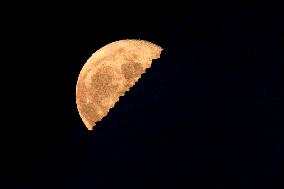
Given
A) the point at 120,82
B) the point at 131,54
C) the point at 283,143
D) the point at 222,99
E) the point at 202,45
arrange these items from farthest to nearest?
the point at 131,54, the point at 120,82, the point at 202,45, the point at 222,99, the point at 283,143

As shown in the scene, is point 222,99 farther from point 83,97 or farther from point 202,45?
point 83,97

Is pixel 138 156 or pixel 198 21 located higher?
pixel 198 21

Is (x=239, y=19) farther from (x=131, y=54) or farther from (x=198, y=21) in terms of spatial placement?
(x=131, y=54)

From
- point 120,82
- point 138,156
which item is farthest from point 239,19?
point 120,82

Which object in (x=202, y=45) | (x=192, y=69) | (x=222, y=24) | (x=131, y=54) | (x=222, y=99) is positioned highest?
(x=131, y=54)

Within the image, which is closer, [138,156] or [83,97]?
[138,156]

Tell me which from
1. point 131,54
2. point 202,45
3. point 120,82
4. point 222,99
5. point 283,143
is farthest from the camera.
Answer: point 131,54

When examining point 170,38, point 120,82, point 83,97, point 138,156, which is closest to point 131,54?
point 120,82
